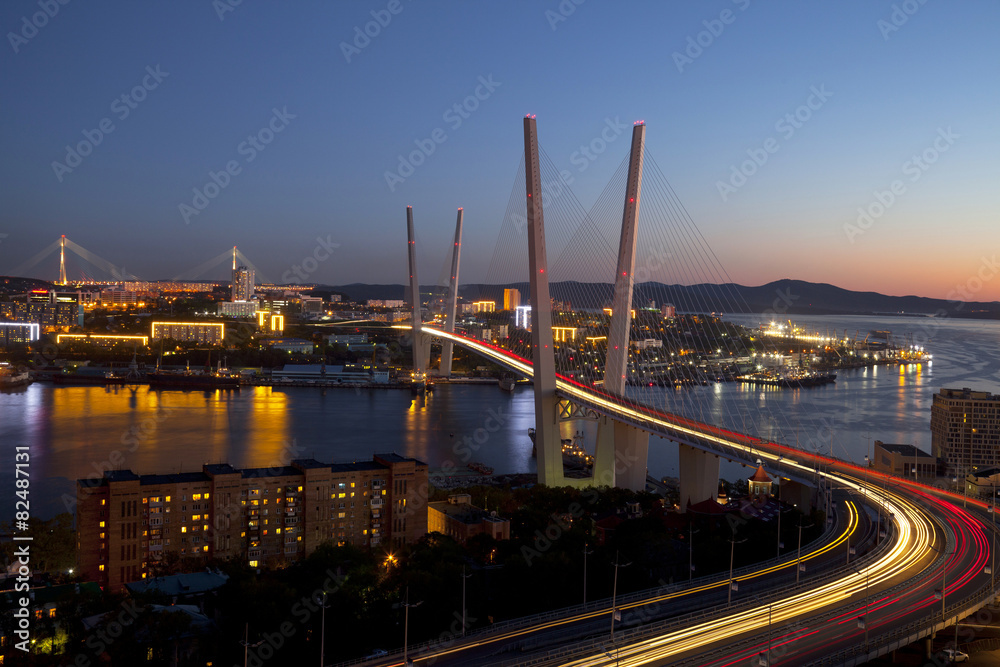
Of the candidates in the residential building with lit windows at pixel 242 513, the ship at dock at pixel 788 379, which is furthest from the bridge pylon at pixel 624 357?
the ship at dock at pixel 788 379

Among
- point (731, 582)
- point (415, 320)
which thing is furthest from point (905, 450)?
point (415, 320)

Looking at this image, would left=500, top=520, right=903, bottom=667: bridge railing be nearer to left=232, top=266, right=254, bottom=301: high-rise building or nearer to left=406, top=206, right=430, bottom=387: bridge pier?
left=406, top=206, right=430, bottom=387: bridge pier

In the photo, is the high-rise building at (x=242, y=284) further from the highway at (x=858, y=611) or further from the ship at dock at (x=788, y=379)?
the highway at (x=858, y=611)

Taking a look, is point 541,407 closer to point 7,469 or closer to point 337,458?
point 337,458

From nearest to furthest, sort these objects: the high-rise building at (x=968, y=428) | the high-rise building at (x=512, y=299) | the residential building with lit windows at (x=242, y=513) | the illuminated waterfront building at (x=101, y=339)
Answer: the residential building with lit windows at (x=242, y=513) < the high-rise building at (x=968, y=428) < the illuminated waterfront building at (x=101, y=339) < the high-rise building at (x=512, y=299)

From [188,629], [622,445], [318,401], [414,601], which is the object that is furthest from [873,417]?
[188,629]

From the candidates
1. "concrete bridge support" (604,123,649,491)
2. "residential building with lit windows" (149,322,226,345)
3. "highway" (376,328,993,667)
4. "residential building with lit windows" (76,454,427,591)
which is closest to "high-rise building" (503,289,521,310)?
"residential building with lit windows" (149,322,226,345)
